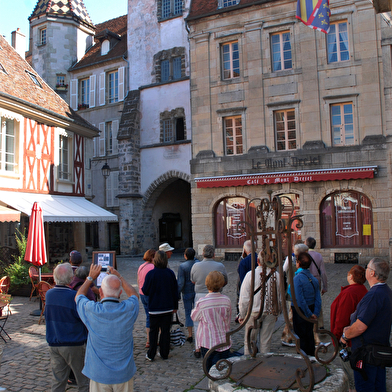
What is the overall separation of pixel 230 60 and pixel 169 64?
486 centimetres

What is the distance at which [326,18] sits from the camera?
11.8 m

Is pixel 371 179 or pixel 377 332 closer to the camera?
pixel 377 332

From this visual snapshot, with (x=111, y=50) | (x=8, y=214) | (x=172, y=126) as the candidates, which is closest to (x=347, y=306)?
(x=8, y=214)

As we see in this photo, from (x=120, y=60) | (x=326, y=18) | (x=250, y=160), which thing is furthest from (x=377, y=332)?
(x=120, y=60)

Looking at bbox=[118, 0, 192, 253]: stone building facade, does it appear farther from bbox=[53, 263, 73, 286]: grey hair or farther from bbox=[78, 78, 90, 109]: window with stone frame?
bbox=[53, 263, 73, 286]: grey hair

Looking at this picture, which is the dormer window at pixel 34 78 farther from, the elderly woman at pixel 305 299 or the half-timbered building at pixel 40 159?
the elderly woman at pixel 305 299

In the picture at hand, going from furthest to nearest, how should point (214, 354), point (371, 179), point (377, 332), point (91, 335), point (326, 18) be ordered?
point (371, 179) → point (326, 18) → point (214, 354) → point (377, 332) → point (91, 335)

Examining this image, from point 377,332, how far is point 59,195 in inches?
526

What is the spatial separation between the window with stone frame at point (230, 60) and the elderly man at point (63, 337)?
13.3m

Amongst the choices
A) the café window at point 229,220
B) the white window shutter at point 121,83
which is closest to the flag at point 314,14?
the café window at point 229,220

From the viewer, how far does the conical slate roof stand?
2384 cm

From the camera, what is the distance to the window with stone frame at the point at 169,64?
19.1 metres

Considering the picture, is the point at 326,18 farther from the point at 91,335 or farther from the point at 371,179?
the point at 91,335

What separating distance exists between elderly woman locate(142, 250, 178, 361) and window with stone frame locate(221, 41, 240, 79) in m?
11.9
